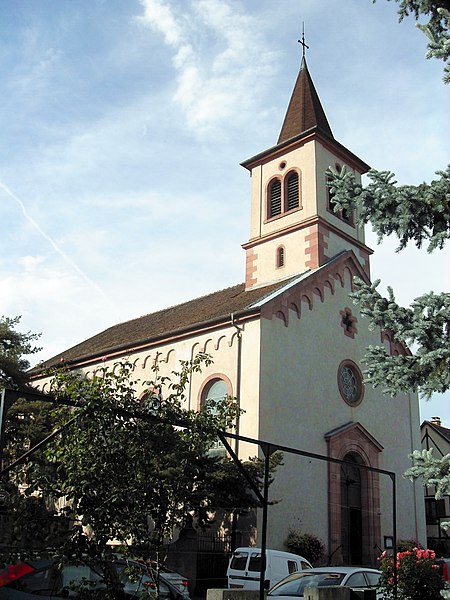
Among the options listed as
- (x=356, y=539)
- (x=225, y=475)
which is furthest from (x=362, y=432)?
(x=225, y=475)

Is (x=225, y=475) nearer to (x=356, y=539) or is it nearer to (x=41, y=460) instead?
(x=356, y=539)

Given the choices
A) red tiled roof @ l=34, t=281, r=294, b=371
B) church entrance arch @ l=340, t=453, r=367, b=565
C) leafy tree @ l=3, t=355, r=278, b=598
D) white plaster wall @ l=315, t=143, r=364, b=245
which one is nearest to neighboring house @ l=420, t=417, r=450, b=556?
church entrance arch @ l=340, t=453, r=367, b=565

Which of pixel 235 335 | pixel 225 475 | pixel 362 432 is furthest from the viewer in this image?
pixel 362 432

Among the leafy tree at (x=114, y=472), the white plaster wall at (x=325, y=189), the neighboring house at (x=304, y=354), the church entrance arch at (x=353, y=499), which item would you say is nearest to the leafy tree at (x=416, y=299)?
the leafy tree at (x=114, y=472)

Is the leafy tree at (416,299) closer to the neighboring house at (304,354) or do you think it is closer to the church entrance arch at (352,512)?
the neighboring house at (304,354)

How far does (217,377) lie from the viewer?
2264 cm

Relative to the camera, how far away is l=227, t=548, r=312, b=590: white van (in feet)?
53.2

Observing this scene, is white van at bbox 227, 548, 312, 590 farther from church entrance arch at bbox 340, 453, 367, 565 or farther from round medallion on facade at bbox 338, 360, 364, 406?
round medallion on facade at bbox 338, 360, 364, 406

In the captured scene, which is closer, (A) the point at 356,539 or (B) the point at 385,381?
(B) the point at 385,381

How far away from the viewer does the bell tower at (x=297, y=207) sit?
26.9m

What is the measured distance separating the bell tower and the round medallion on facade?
418 centimetres

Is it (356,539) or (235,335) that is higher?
(235,335)

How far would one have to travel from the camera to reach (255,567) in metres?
16.4

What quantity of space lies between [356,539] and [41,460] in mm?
18515
